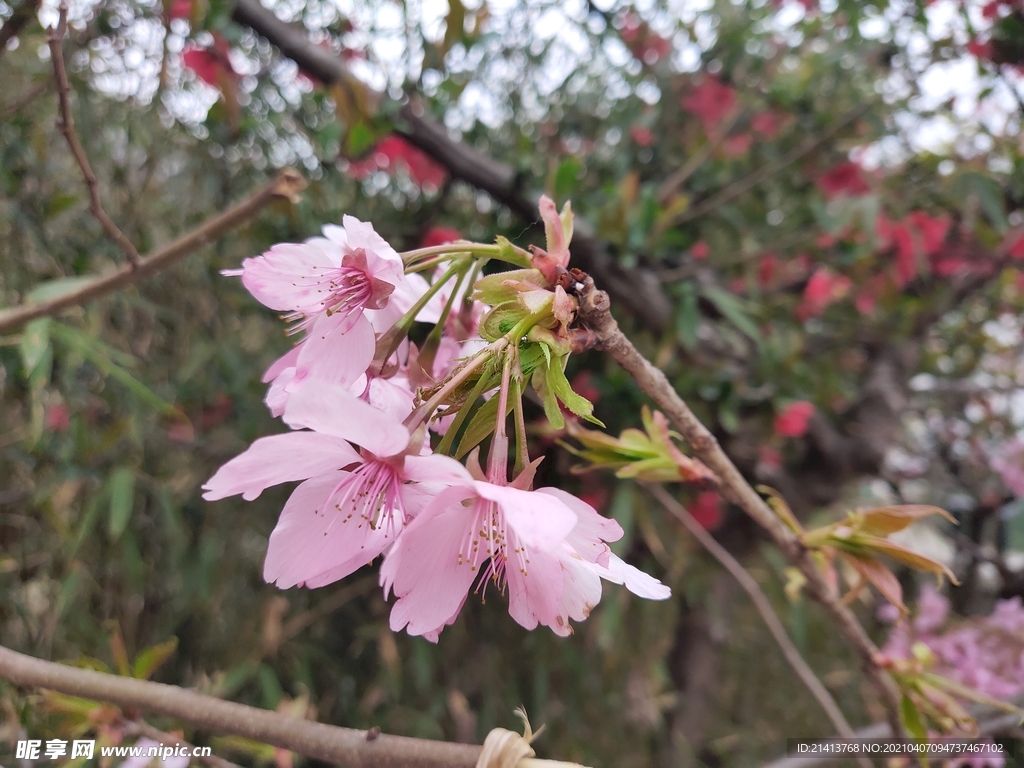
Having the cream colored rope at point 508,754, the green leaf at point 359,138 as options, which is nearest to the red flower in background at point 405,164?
the green leaf at point 359,138

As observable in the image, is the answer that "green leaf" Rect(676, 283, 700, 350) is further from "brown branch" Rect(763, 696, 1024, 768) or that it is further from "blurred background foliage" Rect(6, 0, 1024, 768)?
"brown branch" Rect(763, 696, 1024, 768)

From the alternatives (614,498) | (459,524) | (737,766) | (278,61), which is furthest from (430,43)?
(737,766)

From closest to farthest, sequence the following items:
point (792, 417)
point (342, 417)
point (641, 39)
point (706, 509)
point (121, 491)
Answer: point (342, 417), point (121, 491), point (792, 417), point (706, 509), point (641, 39)

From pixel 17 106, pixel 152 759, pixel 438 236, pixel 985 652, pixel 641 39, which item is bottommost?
pixel 985 652

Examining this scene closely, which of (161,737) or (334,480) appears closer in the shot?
(334,480)

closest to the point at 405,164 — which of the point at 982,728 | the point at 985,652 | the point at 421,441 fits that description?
the point at 421,441

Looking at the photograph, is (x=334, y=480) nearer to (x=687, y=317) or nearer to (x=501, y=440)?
(x=501, y=440)
